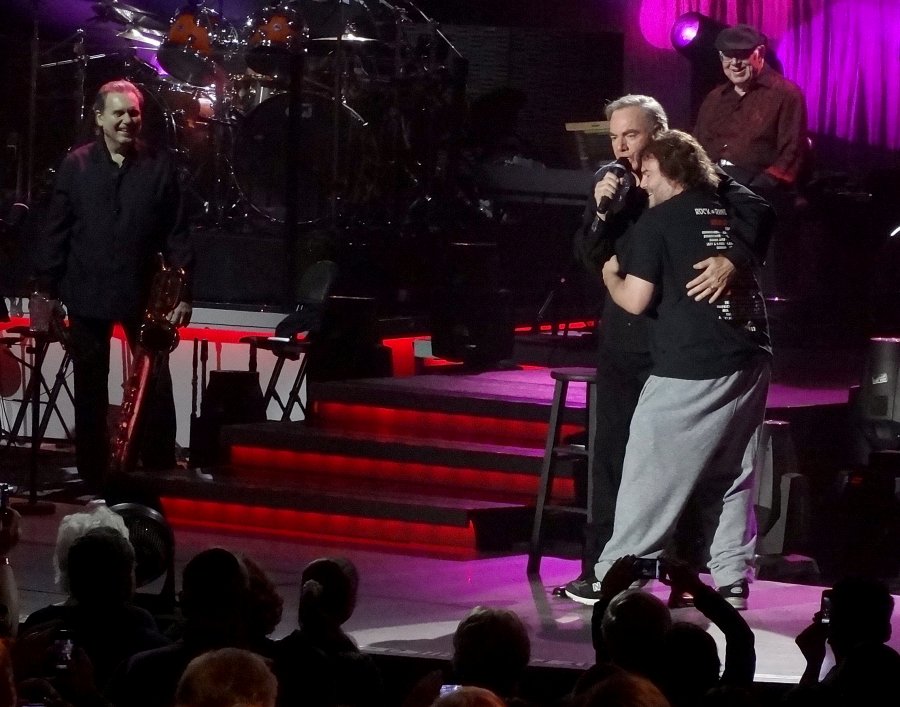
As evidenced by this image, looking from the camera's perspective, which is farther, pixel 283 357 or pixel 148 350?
pixel 283 357

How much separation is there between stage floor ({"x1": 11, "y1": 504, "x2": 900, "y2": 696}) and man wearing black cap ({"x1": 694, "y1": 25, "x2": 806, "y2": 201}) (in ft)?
9.78

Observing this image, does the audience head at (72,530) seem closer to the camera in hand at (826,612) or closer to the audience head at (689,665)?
the audience head at (689,665)

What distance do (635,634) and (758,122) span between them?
597 cm

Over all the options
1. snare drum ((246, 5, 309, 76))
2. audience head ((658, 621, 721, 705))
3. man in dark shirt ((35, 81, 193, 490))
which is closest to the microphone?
snare drum ((246, 5, 309, 76))

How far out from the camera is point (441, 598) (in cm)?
600

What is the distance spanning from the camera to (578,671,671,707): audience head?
2525 millimetres

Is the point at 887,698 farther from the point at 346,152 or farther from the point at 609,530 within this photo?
the point at 346,152

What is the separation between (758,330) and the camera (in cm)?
553

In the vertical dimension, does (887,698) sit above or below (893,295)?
below

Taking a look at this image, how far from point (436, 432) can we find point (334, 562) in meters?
4.26

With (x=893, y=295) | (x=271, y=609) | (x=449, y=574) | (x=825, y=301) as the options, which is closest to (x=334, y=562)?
(x=271, y=609)

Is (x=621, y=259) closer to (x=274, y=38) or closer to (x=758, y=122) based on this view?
(x=758, y=122)

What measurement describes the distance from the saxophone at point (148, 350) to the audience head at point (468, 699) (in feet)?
16.5

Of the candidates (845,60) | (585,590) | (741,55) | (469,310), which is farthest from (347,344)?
(845,60)
